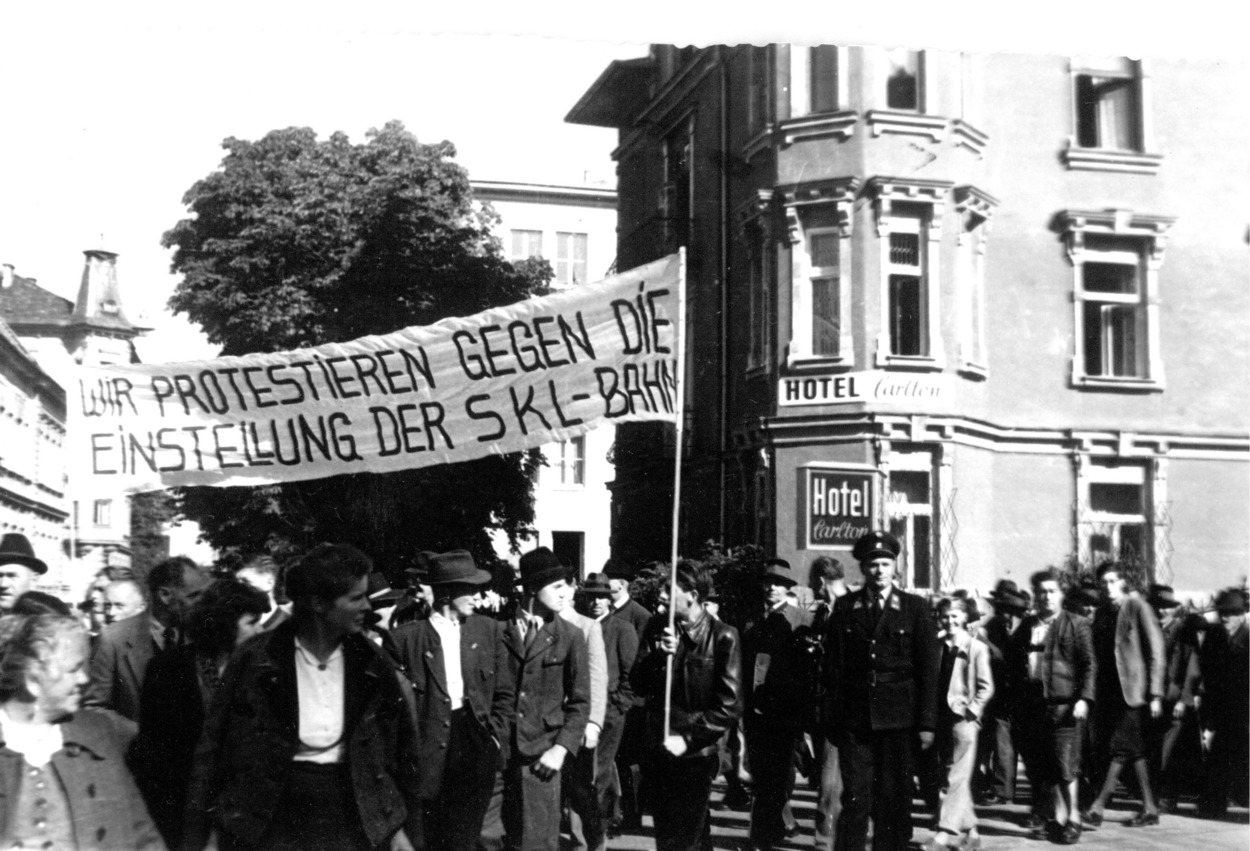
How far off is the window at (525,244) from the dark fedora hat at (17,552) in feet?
16.4

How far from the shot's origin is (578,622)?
8.92 metres

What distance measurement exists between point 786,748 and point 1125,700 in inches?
101

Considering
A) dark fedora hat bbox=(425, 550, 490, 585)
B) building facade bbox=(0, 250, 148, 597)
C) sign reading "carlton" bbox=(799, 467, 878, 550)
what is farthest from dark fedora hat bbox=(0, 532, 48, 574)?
sign reading "carlton" bbox=(799, 467, 878, 550)

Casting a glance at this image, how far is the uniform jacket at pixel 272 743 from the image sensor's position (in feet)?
15.9

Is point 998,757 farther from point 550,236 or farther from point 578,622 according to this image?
point 550,236

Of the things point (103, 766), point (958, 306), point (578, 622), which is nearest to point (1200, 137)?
point (958, 306)

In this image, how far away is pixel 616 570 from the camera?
10.6 m

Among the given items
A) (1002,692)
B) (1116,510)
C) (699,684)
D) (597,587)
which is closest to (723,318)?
(597,587)

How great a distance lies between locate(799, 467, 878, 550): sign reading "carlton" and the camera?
11.2 meters

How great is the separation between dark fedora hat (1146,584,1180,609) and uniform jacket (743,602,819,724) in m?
3.11

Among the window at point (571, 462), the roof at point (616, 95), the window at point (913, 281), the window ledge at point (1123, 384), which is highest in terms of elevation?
the roof at point (616, 95)

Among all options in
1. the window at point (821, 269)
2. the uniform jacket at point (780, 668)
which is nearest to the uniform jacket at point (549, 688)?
the uniform jacket at point (780, 668)

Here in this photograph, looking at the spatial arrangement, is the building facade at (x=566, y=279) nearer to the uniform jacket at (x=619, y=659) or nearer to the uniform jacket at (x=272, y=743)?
the uniform jacket at (x=619, y=659)

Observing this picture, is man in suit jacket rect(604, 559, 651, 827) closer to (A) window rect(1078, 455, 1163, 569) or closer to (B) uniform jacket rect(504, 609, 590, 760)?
(B) uniform jacket rect(504, 609, 590, 760)
